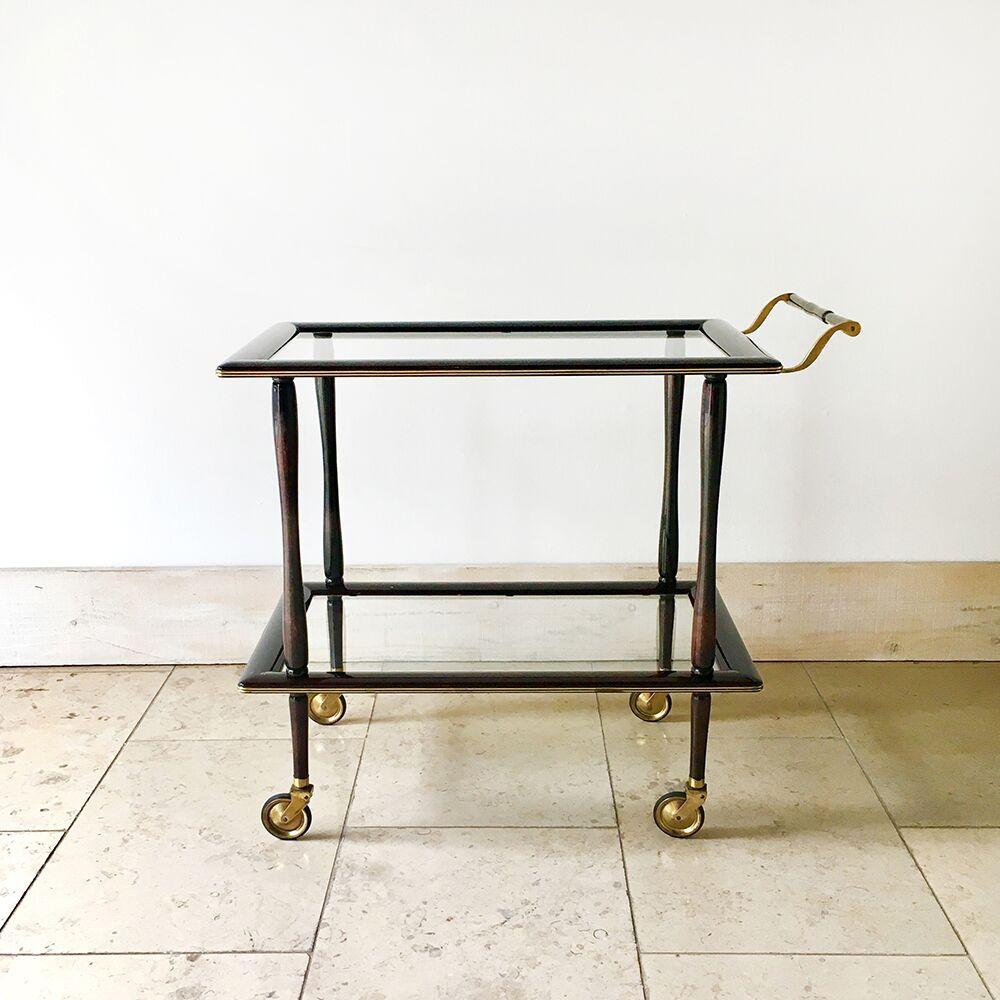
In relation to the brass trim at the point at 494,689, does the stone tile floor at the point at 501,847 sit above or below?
below

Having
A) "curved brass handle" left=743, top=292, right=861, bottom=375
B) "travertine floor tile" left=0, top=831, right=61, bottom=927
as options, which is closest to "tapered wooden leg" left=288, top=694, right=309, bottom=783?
"travertine floor tile" left=0, top=831, right=61, bottom=927

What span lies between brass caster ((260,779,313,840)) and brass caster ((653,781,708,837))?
0.60 metres

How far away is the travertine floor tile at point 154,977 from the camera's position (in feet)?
5.63

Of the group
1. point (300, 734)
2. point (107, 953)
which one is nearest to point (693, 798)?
point (300, 734)

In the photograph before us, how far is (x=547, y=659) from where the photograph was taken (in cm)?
207

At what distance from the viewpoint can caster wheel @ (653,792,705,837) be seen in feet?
6.79

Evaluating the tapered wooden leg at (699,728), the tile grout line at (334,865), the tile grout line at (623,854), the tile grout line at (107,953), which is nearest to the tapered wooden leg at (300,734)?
the tile grout line at (334,865)

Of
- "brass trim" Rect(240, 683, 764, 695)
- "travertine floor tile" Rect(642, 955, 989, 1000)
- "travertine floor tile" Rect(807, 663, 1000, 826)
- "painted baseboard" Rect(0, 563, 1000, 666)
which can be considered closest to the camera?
"travertine floor tile" Rect(642, 955, 989, 1000)

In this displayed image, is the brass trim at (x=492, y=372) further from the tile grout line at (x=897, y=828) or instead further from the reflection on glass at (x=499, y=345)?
the tile grout line at (x=897, y=828)

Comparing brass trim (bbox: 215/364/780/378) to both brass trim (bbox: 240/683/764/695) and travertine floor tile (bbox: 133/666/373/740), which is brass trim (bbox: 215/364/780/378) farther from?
travertine floor tile (bbox: 133/666/373/740)

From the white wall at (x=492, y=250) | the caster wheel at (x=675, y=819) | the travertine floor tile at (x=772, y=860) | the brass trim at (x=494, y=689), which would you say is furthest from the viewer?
the white wall at (x=492, y=250)

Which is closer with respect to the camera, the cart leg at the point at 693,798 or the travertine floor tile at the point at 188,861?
the travertine floor tile at the point at 188,861

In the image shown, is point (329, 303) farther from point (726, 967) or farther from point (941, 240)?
point (726, 967)

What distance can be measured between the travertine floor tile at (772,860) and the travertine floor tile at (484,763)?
0.27 feet
